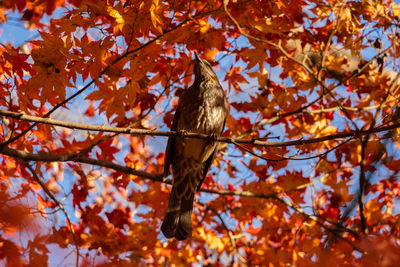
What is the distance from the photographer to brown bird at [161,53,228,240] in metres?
3.59

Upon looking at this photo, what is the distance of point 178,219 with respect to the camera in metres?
3.39

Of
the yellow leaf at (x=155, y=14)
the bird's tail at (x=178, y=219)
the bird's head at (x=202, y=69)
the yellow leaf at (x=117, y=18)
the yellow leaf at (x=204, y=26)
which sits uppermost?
the bird's head at (x=202, y=69)

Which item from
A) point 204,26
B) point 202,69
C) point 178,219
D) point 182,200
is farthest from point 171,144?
point 204,26

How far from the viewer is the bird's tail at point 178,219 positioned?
328 cm

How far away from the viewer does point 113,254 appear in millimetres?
4371

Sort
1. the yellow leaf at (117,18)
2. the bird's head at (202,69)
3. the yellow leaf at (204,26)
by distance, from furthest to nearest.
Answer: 1. the bird's head at (202,69)
2. the yellow leaf at (204,26)
3. the yellow leaf at (117,18)

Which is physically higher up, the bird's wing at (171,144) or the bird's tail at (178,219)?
the bird's wing at (171,144)

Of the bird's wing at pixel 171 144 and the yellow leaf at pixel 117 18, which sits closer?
the yellow leaf at pixel 117 18

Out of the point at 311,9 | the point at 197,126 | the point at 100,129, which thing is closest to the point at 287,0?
the point at 311,9

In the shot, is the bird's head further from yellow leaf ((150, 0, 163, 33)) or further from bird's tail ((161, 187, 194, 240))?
yellow leaf ((150, 0, 163, 33))

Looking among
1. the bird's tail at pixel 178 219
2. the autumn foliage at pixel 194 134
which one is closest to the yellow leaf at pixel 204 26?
the autumn foliage at pixel 194 134

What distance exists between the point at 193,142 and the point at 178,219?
83cm

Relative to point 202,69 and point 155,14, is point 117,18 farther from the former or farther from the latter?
point 202,69

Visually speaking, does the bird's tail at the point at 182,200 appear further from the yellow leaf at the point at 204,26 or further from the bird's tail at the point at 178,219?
the yellow leaf at the point at 204,26
